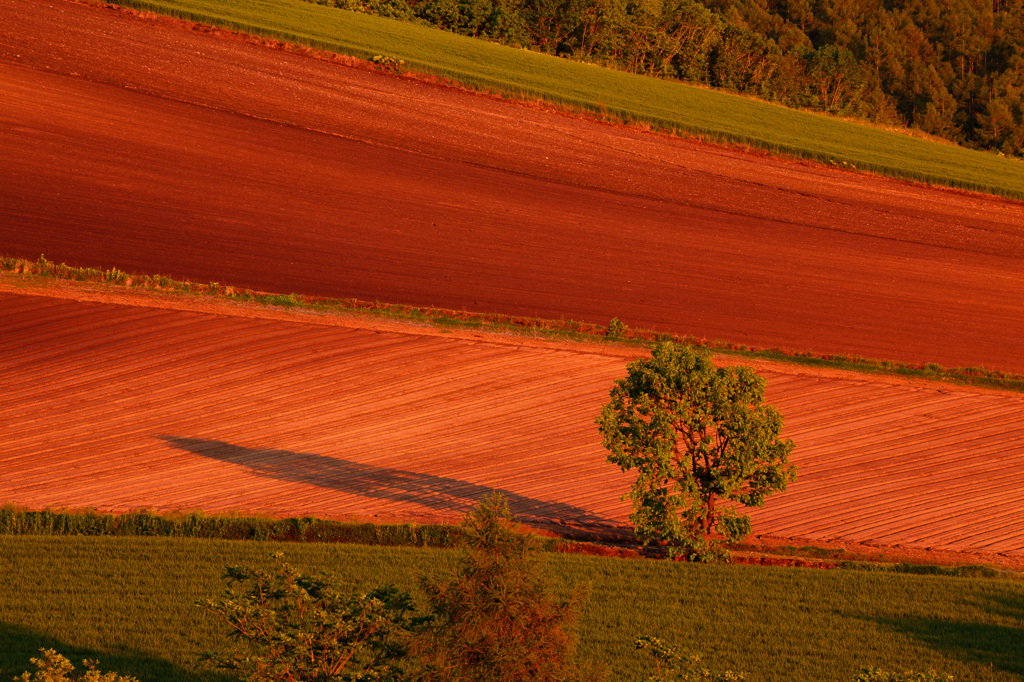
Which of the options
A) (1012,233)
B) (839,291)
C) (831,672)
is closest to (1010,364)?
(839,291)

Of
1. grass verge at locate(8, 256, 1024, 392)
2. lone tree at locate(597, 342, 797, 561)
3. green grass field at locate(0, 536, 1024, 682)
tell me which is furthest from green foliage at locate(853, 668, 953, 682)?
grass verge at locate(8, 256, 1024, 392)

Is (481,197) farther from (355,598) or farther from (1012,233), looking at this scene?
(355,598)

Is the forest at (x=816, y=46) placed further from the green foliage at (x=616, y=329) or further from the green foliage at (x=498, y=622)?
the green foliage at (x=498, y=622)

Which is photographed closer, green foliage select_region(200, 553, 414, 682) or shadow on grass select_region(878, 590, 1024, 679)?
green foliage select_region(200, 553, 414, 682)

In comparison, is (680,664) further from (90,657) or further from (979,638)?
(979,638)

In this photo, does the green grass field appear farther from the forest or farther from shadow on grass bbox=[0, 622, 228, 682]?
the forest

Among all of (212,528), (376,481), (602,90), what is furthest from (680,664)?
(602,90)

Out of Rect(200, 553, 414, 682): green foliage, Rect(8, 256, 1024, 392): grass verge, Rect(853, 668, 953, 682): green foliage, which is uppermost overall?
Rect(853, 668, 953, 682): green foliage

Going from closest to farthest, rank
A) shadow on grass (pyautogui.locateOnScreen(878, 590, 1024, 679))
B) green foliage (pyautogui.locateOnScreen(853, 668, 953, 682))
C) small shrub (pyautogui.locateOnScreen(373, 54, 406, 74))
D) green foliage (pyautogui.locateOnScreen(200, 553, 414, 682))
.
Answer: green foliage (pyautogui.locateOnScreen(853, 668, 953, 682)), green foliage (pyautogui.locateOnScreen(200, 553, 414, 682)), shadow on grass (pyautogui.locateOnScreen(878, 590, 1024, 679)), small shrub (pyautogui.locateOnScreen(373, 54, 406, 74))
